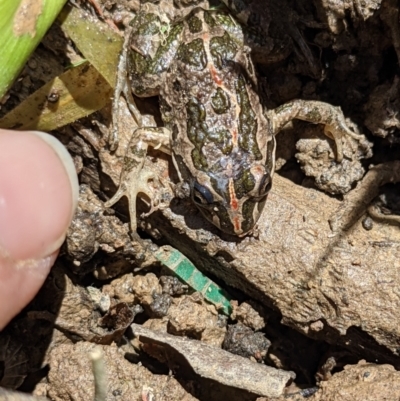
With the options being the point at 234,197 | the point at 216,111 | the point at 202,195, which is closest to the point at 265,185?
the point at 234,197

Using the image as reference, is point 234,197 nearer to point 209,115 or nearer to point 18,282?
point 209,115

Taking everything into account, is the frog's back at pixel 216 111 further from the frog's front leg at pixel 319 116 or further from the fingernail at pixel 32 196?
the fingernail at pixel 32 196

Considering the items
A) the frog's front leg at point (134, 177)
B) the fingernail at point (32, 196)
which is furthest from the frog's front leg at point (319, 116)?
the fingernail at point (32, 196)

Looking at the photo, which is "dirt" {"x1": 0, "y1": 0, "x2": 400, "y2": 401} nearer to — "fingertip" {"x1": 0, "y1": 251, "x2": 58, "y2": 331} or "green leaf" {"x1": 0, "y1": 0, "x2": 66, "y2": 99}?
"green leaf" {"x1": 0, "y1": 0, "x2": 66, "y2": 99}

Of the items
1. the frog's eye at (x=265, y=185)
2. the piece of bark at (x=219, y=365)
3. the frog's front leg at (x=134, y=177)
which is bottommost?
the piece of bark at (x=219, y=365)

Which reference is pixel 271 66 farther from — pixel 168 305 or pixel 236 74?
pixel 168 305

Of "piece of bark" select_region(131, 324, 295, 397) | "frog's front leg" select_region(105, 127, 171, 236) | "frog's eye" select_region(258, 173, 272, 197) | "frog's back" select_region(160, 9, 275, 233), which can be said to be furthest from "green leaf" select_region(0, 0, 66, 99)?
"piece of bark" select_region(131, 324, 295, 397)

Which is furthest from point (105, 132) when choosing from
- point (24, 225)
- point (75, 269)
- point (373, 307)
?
point (373, 307)

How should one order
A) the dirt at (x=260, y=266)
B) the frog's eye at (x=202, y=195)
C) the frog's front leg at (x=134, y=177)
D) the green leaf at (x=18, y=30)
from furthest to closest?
the frog's front leg at (x=134, y=177)
the frog's eye at (x=202, y=195)
the dirt at (x=260, y=266)
the green leaf at (x=18, y=30)
